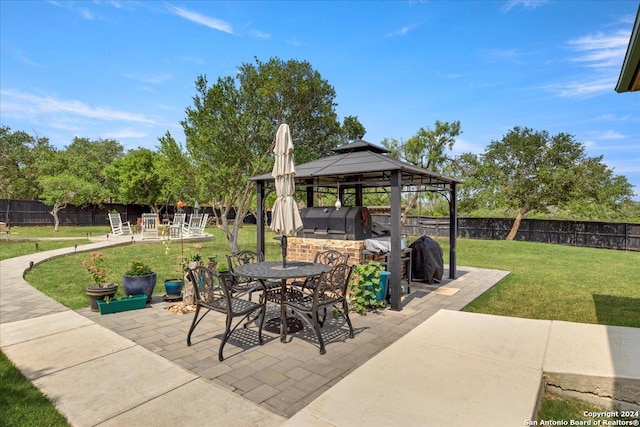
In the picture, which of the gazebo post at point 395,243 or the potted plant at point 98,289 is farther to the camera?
the gazebo post at point 395,243

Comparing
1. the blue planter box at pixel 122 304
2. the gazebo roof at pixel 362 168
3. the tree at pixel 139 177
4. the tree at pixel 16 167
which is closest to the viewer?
the blue planter box at pixel 122 304

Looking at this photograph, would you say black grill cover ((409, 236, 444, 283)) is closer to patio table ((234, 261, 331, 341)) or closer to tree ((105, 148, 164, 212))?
patio table ((234, 261, 331, 341))

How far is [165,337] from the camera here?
3.61 m

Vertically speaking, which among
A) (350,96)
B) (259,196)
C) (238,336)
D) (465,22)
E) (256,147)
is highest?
A: (465,22)

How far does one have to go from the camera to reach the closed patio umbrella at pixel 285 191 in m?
4.02

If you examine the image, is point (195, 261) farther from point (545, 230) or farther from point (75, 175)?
point (75, 175)

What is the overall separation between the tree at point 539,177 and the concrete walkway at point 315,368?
14.9 metres

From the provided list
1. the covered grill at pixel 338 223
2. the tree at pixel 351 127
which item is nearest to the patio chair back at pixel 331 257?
the covered grill at pixel 338 223

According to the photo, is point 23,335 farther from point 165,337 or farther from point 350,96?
point 350,96

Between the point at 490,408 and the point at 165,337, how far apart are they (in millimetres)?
3161

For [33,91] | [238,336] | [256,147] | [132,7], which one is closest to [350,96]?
[256,147]

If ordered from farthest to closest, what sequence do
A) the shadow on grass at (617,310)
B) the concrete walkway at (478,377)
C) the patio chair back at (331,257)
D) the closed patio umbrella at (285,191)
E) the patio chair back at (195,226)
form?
the patio chair back at (195,226) → the patio chair back at (331,257) → the shadow on grass at (617,310) → the closed patio umbrella at (285,191) → the concrete walkway at (478,377)

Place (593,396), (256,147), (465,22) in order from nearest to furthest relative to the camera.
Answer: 1. (593,396)
2. (465,22)
3. (256,147)

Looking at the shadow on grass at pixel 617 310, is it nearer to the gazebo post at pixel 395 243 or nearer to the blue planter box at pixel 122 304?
the gazebo post at pixel 395 243
